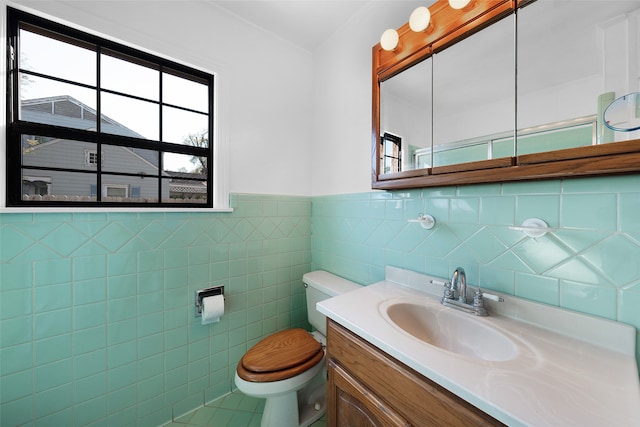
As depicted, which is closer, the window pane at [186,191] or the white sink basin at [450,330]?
the white sink basin at [450,330]

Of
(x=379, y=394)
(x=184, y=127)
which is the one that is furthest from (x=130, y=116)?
(x=379, y=394)

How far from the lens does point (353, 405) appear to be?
0.84m

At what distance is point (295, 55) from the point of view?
5.79 ft

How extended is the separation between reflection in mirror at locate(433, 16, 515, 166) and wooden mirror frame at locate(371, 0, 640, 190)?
0.04m

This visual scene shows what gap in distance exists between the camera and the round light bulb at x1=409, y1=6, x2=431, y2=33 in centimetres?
96

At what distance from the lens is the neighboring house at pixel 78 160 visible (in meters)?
1.06

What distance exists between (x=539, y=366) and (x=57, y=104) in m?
2.08

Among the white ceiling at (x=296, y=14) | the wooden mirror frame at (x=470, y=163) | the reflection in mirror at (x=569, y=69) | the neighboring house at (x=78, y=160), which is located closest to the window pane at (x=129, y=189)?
the neighboring house at (x=78, y=160)

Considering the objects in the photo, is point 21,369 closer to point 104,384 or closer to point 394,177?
point 104,384

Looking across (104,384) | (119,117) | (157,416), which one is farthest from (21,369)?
(119,117)

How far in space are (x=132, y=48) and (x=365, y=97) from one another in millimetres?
1301

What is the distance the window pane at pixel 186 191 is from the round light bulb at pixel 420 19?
138 centimetres

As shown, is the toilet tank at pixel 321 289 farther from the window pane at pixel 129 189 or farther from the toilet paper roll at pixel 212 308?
the window pane at pixel 129 189

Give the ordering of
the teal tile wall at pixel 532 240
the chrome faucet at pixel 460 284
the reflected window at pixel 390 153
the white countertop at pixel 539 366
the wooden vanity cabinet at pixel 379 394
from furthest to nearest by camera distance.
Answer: the reflected window at pixel 390 153, the chrome faucet at pixel 460 284, the teal tile wall at pixel 532 240, the wooden vanity cabinet at pixel 379 394, the white countertop at pixel 539 366
